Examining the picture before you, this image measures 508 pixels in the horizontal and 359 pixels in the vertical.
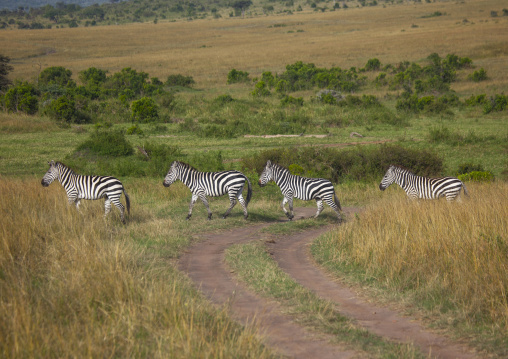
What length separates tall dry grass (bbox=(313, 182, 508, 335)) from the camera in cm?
734

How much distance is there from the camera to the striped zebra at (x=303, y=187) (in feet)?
44.9

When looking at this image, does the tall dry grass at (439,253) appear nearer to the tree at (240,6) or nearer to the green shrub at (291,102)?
the green shrub at (291,102)

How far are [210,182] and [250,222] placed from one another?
4.54ft

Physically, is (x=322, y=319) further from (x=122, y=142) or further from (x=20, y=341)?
(x=122, y=142)

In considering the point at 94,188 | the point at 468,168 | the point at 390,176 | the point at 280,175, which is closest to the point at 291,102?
the point at 468,168

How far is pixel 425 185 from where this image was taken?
44.3ft

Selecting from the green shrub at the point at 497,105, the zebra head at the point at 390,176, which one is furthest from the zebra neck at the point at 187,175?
the green shrub at the point at 497,105

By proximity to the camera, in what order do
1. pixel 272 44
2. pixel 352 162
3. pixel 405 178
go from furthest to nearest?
pixel 272 44
pixel 352 162
pixel 405 178

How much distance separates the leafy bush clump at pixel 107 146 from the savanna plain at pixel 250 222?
180 millimetres

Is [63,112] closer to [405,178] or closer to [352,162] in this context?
[352,162]

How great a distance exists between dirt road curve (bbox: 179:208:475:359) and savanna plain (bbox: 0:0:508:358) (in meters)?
0.22

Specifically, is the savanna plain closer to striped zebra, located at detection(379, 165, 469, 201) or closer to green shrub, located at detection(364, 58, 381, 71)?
green shrub, located at detection(364, 58, 381, 71)

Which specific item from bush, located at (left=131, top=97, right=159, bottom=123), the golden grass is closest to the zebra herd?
bush, located at (left=131, top=97, right=159, bottom=123)

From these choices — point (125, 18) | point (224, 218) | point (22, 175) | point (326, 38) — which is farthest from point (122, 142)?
point (125, 18)
